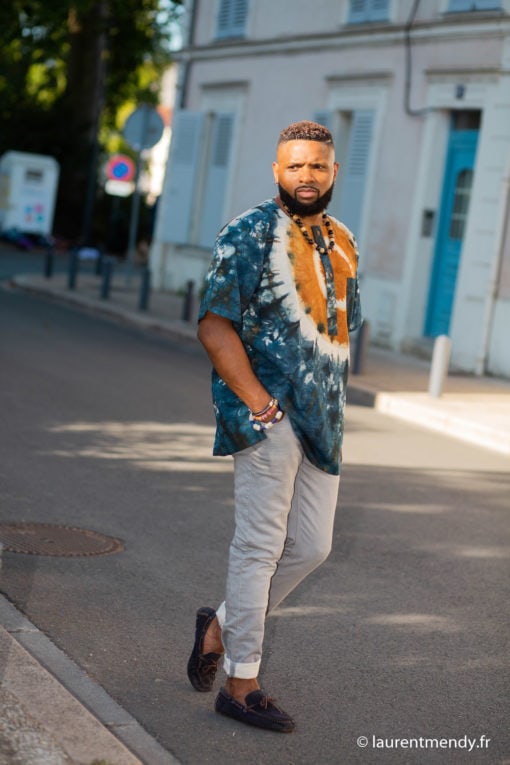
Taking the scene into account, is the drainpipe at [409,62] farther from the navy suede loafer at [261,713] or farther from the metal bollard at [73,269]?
the navy suede loafer at [261,713]

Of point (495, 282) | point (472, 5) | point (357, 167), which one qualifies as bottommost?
point (495, 282)

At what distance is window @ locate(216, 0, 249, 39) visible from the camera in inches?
952

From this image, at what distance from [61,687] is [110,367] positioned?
32.5 ft

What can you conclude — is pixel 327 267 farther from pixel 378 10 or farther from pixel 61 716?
pixel 378 10

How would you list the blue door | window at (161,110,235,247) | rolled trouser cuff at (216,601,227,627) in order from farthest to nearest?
window at (161,110,235,247), the blue door, rolled trouser cuff at (216,601,227,627)

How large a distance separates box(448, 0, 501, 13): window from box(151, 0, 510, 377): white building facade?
18 millimetres

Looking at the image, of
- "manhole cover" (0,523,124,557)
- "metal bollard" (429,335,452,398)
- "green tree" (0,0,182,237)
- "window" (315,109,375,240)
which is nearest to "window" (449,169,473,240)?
"window" (315,109,375,240)

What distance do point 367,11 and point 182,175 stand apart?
617cm

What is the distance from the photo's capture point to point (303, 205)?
448 cm

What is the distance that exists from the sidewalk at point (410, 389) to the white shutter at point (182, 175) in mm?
3006

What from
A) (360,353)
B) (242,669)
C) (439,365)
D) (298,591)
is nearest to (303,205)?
(242,669)

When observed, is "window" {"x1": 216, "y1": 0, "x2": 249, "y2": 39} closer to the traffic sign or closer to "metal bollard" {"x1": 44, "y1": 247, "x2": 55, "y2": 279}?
the traffic sign

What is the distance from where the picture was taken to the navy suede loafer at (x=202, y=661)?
15.4ft

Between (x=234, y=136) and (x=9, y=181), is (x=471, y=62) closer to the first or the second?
(x=234, y=136)
